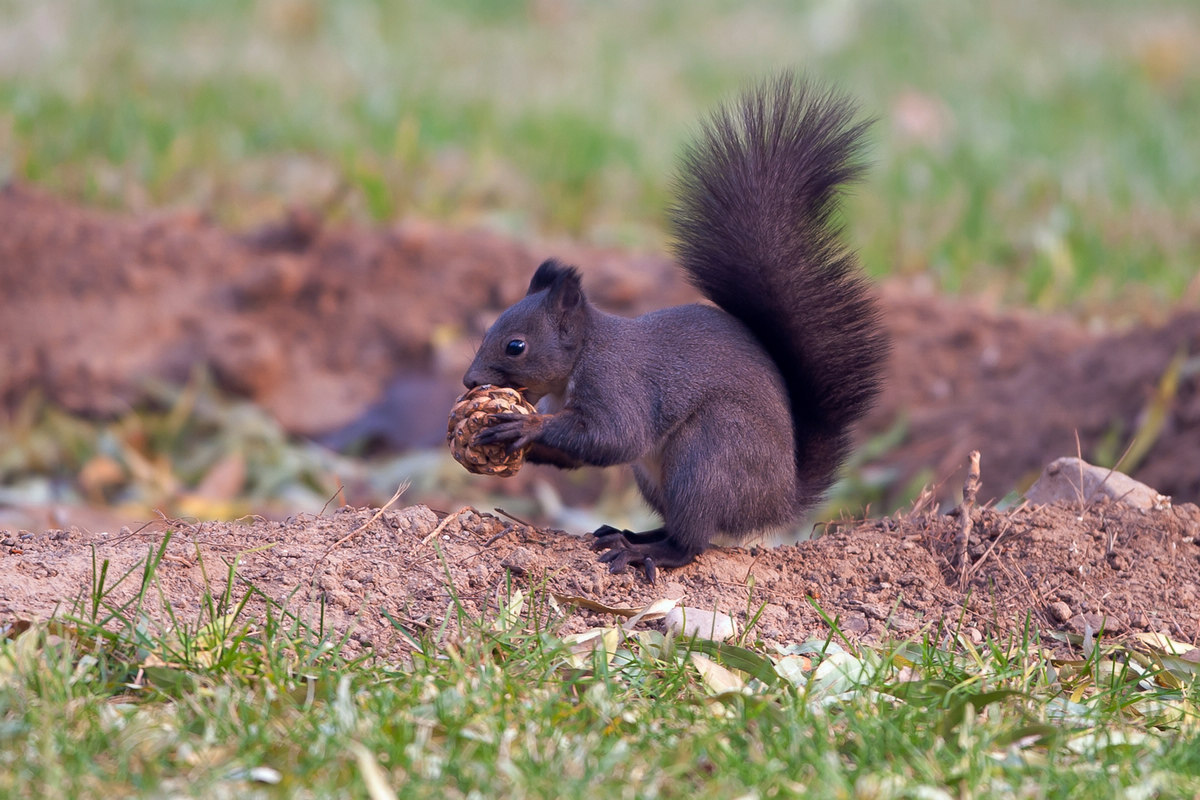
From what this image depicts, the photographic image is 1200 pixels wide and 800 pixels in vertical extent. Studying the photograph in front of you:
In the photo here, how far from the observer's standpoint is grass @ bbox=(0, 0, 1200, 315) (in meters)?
5.64

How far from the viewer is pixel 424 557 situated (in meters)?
2.27

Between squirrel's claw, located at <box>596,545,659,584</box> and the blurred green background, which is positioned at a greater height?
the blurred green background

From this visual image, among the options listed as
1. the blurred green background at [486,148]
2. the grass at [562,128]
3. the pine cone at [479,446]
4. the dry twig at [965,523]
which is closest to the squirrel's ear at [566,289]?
the pine cone at [479,446]

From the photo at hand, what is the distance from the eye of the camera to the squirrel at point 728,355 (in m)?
2.38

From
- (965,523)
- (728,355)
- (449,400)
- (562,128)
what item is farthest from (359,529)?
(562,128)

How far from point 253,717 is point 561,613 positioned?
652 mm

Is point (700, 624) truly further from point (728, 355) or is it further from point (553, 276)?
point (553, 276)

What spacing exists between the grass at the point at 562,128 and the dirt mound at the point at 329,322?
0.44 metres

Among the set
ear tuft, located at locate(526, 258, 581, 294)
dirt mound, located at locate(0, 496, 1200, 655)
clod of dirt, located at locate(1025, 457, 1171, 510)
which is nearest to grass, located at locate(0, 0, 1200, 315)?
clod of dirt, located at locate(1025, 457, 1171, 510)

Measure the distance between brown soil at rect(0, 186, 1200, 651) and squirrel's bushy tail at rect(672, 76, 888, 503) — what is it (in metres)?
0.34

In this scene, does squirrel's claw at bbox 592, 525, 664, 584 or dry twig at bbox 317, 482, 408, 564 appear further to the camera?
squirrel's claw at bbox 592, 525, 664, 584

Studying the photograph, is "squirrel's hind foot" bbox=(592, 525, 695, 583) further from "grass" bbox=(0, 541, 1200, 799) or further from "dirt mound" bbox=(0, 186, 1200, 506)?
"dirt mound" bbox=(0, 186, 1200, 506)

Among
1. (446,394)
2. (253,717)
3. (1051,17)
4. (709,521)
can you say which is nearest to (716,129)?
(709,521)

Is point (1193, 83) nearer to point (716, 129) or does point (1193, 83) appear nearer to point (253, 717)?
point (716, 129)
